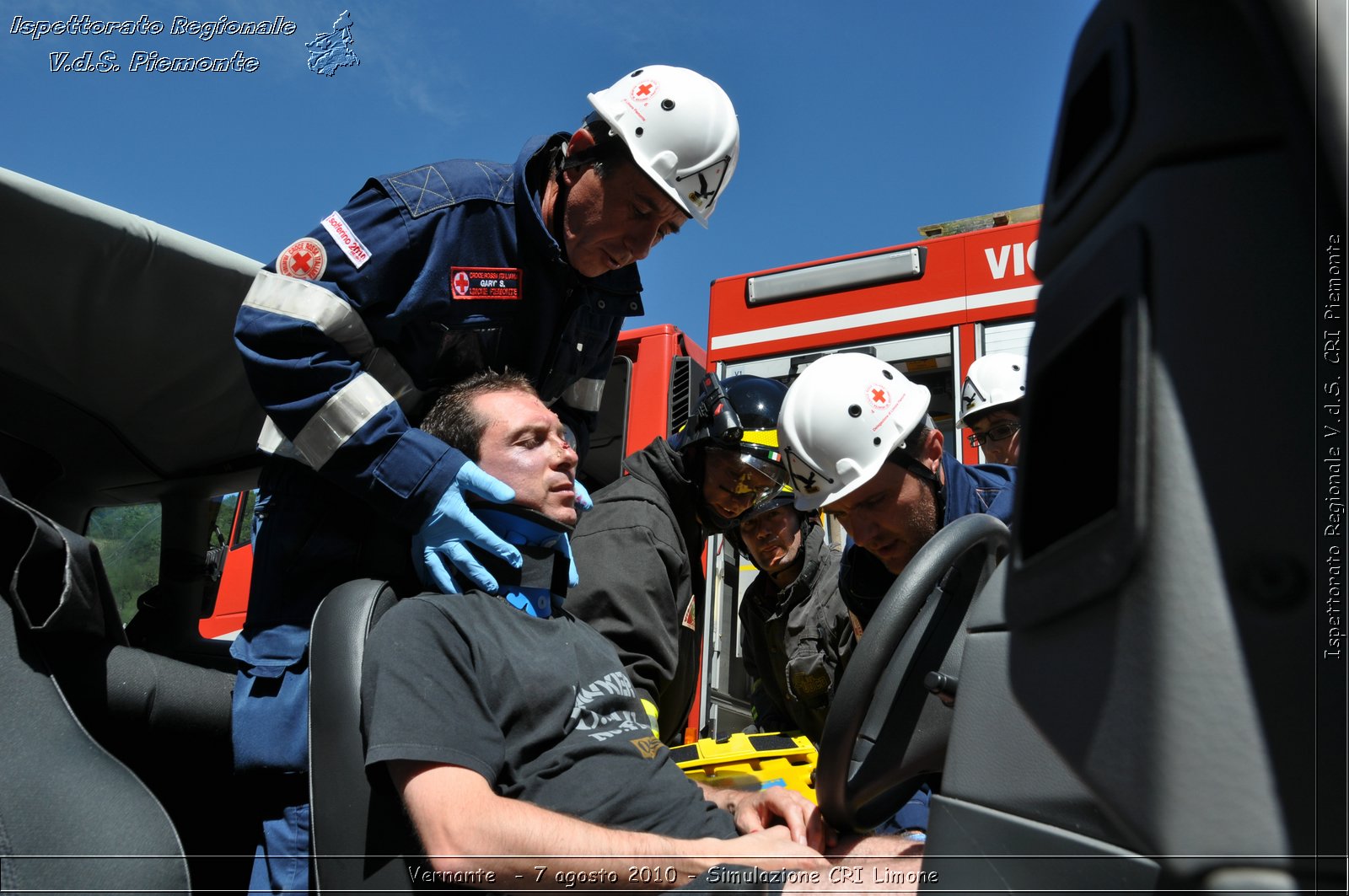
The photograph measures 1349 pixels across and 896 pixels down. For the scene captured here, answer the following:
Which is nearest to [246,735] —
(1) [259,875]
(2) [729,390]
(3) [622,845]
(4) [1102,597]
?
(1) [259,875]

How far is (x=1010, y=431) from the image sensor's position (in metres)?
4.50

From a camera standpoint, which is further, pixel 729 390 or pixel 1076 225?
pixel 729 390

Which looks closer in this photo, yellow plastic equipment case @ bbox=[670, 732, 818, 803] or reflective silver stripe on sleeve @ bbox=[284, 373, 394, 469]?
reflective silver stripe on sleeve @ bbox=[284, 373, 394, 469]

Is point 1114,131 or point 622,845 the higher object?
point 1114,131

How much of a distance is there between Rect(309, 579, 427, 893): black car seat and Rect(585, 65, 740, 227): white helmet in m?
1.43

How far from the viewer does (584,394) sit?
2.88 meters

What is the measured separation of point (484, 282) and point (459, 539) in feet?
2.11

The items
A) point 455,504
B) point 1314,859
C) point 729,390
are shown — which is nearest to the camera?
point 1314,859

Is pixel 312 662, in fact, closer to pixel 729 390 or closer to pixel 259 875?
pixel 259 875

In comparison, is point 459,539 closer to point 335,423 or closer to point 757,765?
point 335,423

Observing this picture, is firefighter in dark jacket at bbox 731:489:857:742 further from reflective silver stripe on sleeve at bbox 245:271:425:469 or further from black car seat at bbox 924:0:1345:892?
black car seat at bbox 924:0:1345:892

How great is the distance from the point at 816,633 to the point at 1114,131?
404cm

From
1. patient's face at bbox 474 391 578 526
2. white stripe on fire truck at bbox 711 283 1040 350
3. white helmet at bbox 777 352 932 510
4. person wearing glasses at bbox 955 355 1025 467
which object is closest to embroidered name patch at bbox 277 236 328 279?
patient's face at bbox 474 391 578 526

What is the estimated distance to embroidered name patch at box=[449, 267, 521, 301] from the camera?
7.39 ft
